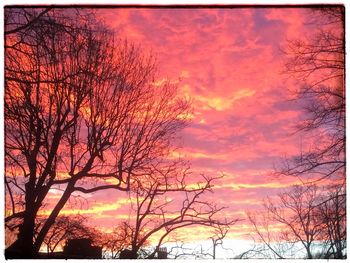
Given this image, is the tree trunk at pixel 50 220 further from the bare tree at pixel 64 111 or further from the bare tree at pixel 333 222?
the bare tree at pixel 333 222

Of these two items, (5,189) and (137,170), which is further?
(137,170)

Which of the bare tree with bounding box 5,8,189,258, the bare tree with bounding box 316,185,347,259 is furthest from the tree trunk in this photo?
the bare tree with bounding box 316,185,347,259

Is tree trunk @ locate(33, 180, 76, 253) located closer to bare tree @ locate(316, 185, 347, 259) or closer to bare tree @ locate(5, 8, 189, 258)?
bare tree @ locate(5, 8, 189, 258)

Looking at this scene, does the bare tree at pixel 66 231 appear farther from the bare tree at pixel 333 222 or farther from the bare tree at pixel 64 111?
the bare tree at pixel 333 222

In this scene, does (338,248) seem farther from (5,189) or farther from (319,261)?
(5,189)

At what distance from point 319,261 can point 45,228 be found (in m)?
3.92

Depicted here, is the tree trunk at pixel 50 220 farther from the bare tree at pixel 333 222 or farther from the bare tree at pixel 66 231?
the bare tree at pixel 333 222

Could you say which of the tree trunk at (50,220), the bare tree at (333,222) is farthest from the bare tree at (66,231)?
the bare tree at (333,222)

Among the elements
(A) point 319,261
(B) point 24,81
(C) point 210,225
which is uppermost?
(B) point 24,81

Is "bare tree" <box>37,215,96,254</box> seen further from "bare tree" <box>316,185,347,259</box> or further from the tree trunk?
"bare tree" <box>316,185,347,259</box>

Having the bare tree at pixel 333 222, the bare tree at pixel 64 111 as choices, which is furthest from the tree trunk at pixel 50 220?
the bare tree at pixel 333 222

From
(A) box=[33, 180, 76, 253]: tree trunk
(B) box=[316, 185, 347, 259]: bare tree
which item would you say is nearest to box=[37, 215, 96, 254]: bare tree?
(A) box=[33, 180, 76, 253]: tree trunk

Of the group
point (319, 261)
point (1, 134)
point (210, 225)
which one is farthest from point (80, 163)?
point (319, 261)

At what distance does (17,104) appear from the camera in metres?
7.16
